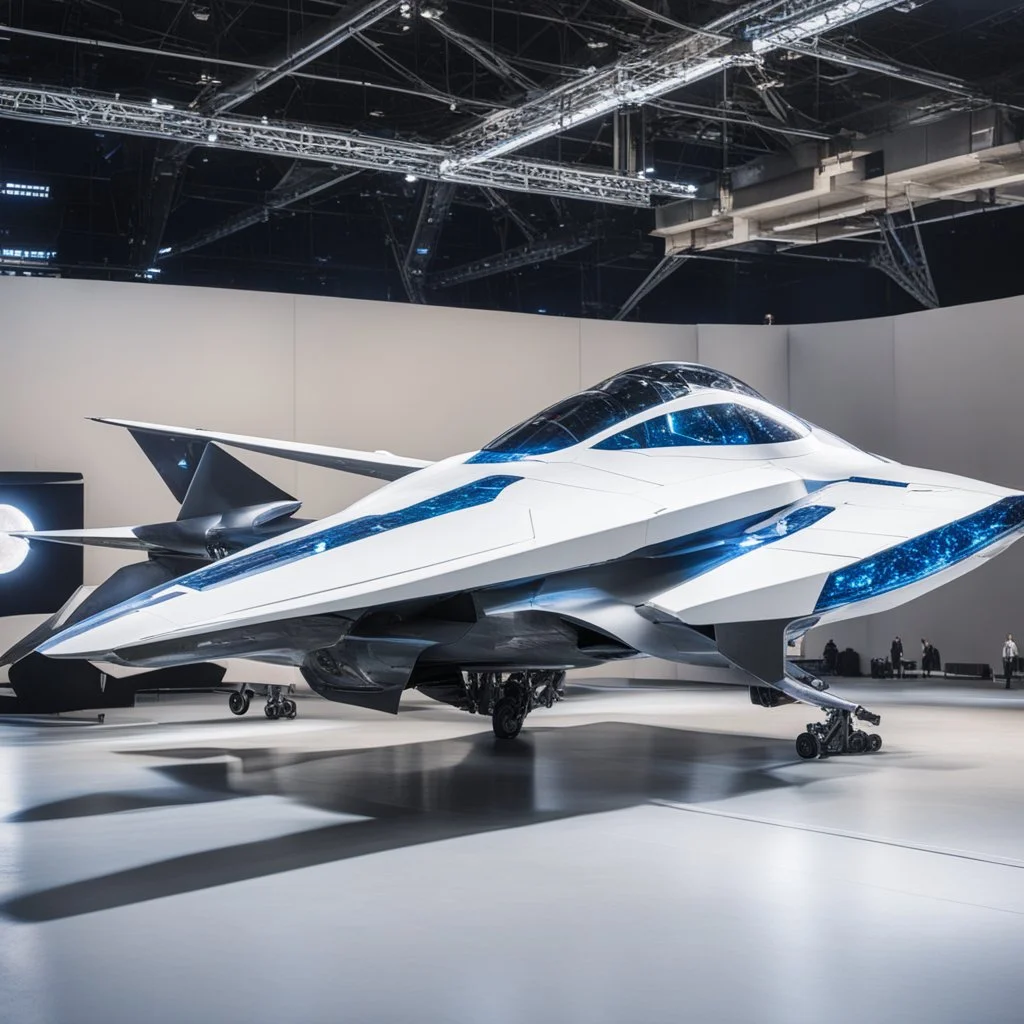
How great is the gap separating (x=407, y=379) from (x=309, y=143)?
4039 millimetres

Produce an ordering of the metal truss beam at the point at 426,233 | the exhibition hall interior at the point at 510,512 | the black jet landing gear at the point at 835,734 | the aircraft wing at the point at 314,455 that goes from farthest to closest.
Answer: the metal truss beam at the point at 426,233 < the aircraft wing at the point at 314,455 < the black jet landing gear at the point at 835,734 < the exhibition hall interior at the point at 510,512

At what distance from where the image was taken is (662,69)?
1599 centimetres

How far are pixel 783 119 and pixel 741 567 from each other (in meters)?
13.6

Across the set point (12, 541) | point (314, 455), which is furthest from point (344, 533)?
point (12, 541)

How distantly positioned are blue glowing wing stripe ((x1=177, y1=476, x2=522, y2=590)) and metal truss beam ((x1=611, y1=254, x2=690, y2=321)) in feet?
48.3

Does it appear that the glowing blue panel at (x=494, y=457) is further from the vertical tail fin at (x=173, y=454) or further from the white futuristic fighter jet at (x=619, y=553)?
the vertical tail fin at (x=173, y=454)

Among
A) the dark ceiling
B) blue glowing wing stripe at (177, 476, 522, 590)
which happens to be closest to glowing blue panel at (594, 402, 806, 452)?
blue glowing wing stripe at (177, 476, 522, 590)

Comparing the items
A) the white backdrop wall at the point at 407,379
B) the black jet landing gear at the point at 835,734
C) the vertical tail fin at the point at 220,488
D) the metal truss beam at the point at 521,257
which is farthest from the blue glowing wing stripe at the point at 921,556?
the metal truss beam at the point at 521,257

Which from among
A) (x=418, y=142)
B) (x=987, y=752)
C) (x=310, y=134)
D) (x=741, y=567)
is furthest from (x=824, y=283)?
(x=741, y=567)

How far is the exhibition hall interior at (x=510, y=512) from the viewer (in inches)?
197

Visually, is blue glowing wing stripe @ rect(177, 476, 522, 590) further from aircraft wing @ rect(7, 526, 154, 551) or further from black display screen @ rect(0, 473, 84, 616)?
black display screen @ rect(0, 473, 84, 616)

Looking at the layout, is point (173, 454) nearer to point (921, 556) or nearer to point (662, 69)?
point (921, 556)

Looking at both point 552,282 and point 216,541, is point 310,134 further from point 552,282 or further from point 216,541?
point 216,541

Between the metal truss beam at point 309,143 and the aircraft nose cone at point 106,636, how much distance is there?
41.3ft
